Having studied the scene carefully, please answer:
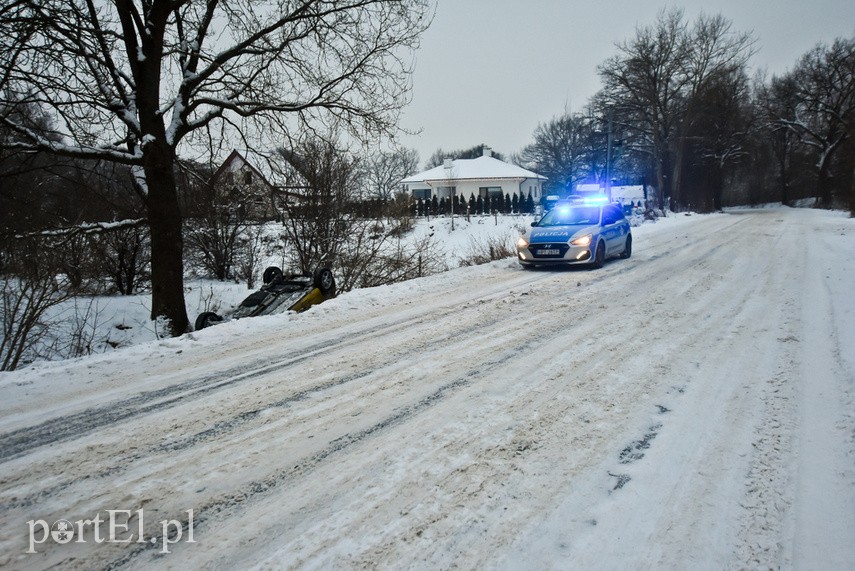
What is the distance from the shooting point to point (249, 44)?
28.9 ft

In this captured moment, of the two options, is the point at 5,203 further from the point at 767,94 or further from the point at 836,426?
the point at 767,94

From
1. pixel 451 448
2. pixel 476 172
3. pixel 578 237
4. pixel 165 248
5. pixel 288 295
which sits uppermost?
pixel 476 172

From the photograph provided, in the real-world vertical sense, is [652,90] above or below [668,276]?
above

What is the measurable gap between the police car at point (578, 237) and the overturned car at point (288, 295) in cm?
487

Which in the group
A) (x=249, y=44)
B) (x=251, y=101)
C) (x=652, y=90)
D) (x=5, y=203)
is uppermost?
(x=652, y=90)

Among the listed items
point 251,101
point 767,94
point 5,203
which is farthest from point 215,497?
point 767,94

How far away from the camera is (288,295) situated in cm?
952

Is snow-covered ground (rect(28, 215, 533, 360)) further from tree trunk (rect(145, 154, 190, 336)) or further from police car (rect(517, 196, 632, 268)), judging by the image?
police car (rect(517, 196, 632, 268))

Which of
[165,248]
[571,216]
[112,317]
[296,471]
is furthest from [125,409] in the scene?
[571,216]

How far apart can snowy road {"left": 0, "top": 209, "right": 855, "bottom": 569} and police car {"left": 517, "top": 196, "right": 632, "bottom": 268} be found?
196 inches

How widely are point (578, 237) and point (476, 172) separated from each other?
47.9m

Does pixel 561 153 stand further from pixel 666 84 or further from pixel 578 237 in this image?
pixel 578 237

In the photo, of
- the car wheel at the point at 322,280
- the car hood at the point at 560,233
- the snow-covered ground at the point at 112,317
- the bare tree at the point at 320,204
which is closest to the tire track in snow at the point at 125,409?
the snow-covered ground at the point at 112,317

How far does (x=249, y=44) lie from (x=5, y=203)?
5.62 m
